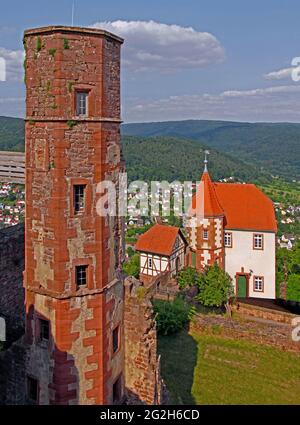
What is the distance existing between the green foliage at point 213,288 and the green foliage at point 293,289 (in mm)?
4840

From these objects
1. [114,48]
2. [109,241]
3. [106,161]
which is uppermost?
[114,48]

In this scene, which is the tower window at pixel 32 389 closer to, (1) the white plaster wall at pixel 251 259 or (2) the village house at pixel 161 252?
(2) the village house at pixel 161 252

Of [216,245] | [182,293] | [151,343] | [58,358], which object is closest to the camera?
[58,358]

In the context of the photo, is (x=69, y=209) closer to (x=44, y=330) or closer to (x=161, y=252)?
(x=44, y=330)

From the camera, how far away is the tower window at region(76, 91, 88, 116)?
12.6m

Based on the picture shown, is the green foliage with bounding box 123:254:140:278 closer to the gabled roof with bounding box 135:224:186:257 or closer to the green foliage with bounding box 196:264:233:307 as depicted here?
the gabled roof with bounding box 135:224:186:257

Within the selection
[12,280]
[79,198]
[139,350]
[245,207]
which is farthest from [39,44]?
[245,207]

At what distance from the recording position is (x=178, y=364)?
2236cm

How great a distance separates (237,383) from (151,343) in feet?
25.1

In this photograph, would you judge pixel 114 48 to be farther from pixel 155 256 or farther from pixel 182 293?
pixel 155 256

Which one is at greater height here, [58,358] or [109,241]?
[109,241]

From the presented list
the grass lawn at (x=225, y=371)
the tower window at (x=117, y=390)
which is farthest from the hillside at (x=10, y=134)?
the tower window at (x=117, y=390)
